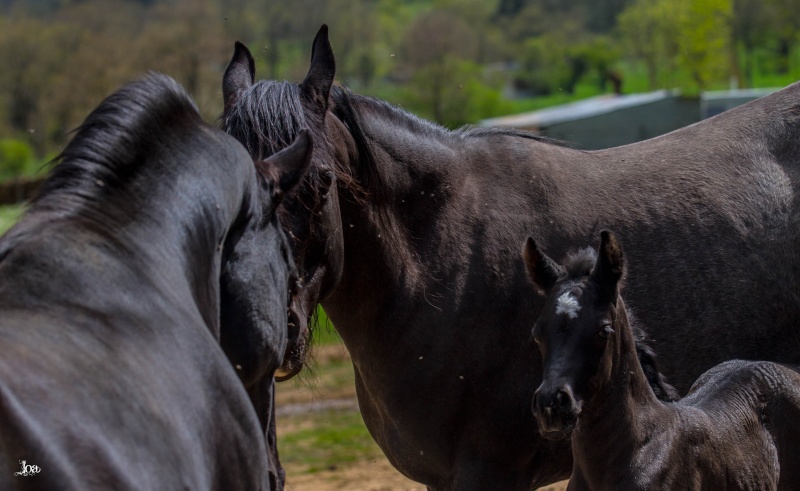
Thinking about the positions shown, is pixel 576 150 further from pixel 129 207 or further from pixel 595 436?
pixel 129 207

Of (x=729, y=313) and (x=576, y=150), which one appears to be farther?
(x=576, y=150)

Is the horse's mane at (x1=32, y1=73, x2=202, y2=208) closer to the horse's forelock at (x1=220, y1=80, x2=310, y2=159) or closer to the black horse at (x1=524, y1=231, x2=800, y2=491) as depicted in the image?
the horse's forelock at (x1=220, y1=80, x2=310, y2=159)

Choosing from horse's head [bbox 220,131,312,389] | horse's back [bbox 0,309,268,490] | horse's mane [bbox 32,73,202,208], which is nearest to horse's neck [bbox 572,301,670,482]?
horse's head [bbox 220,131,312,389]

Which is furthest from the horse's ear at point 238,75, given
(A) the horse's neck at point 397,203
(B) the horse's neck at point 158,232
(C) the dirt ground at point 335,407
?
(B) the horse's neck at point 158,232

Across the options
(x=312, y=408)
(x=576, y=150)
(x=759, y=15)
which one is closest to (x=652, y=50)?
Answer: (x=759, y=15)

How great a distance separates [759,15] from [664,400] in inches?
2141

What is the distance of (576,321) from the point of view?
382 centimetres

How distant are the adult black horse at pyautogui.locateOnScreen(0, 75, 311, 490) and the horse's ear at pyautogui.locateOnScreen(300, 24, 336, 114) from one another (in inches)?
34.5

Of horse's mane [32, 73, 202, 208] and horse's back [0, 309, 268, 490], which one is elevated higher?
horse's mane [32, 73, 202, 208]

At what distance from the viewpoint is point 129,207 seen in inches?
94.8

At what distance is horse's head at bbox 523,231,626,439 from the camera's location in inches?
146

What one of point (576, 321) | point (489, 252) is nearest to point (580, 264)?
point (576, 321)

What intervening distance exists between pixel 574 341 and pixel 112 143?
6.40 ft

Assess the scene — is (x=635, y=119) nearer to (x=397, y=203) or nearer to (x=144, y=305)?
(x=397, y=203)
